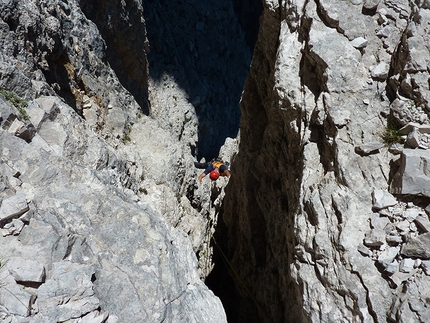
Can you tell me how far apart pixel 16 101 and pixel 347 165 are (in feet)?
16.3

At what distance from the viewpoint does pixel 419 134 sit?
15.8ft

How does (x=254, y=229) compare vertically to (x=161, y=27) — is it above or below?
below

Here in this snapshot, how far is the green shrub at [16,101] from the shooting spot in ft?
18.0

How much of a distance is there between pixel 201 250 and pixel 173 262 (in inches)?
244

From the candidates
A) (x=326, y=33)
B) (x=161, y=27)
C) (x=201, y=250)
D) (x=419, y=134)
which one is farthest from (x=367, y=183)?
(x=161, y=27)

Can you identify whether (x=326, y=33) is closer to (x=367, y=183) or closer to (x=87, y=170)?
(x=367, y=183)

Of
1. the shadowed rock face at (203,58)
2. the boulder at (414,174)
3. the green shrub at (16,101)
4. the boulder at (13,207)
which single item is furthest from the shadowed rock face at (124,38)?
the boulder at (414,174)

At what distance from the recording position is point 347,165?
5113mm

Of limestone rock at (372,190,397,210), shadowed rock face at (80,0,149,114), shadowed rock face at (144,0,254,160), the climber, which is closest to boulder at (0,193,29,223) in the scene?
limestone rock at (372,190,397,210)

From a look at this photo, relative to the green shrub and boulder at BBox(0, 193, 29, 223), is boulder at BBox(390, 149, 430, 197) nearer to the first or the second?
boulder at BBox(0, 193, 29, 223)

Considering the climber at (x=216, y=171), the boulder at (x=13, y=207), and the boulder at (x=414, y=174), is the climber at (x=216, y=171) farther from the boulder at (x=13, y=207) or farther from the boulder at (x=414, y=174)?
the boulder at (x=13, y=207)

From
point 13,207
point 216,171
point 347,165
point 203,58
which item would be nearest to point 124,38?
point 216,171

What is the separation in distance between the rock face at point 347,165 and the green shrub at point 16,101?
13.7 ft

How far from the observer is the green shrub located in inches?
216
